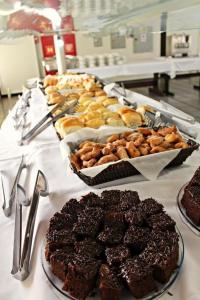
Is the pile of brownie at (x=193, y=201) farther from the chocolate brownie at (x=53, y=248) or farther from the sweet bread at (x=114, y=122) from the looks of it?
the sweet bread at (x=114, y=122)

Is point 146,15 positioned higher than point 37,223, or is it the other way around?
point 146,15

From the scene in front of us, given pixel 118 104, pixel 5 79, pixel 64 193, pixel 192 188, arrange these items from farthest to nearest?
1. pixel 5 79
2. pixel 118 104
3. pixel 64 193
4. pixel 192 188

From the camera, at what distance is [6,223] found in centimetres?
65

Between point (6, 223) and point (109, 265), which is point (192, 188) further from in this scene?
point (6, 223)

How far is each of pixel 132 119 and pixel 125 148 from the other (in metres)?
0.31

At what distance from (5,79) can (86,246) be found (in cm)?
517

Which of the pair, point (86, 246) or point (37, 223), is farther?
point (37, 223)

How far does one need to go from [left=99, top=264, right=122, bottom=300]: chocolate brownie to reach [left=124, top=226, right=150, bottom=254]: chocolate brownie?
7cm

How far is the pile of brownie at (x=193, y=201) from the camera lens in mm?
533

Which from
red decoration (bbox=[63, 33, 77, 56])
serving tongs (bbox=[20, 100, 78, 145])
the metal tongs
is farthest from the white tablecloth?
the metal tongs

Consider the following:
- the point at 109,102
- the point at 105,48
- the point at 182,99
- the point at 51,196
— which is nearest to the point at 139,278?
the point at 51,196

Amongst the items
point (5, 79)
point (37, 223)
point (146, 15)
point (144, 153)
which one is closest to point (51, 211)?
point (37, 223)

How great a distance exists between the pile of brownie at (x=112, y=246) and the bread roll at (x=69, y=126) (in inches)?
18.1

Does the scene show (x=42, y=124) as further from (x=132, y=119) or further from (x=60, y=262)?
(x=60, y=262)
